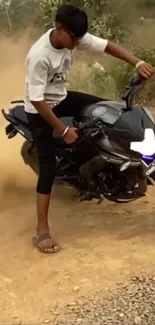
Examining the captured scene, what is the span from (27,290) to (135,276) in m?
0.61

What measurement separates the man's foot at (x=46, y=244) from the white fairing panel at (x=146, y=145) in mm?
774

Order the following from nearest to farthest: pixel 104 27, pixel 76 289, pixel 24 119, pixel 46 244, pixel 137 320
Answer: pixel 137 320 < pixel 76 289 < pixel 46 244 < pixel 24 119 < pixel 104 27

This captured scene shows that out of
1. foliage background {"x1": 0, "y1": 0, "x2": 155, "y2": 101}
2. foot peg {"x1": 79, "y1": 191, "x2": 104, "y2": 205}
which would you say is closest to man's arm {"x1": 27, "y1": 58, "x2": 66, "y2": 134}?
foot peg {"x1": 79, "y1": 191, "x2": 104, "y2": 205}

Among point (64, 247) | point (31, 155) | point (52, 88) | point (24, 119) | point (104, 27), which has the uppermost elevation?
point (52, 88)

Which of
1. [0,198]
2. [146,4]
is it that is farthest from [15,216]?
[146,4]

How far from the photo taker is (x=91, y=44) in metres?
4.66

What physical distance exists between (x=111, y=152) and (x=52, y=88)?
0.54 metres

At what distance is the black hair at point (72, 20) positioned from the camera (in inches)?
164

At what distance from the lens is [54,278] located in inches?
165

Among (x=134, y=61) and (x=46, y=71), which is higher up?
(x=46, y=71)

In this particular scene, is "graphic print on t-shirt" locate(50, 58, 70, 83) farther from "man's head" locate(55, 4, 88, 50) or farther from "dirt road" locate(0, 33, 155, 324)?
"dirt road" locate(0, 33, 155, 324)

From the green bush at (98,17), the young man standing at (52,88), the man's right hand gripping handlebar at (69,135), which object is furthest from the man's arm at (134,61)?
the green bush at (98,17)

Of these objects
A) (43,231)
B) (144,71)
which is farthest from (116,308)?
(144,71)

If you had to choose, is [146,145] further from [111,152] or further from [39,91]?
[39,91]
